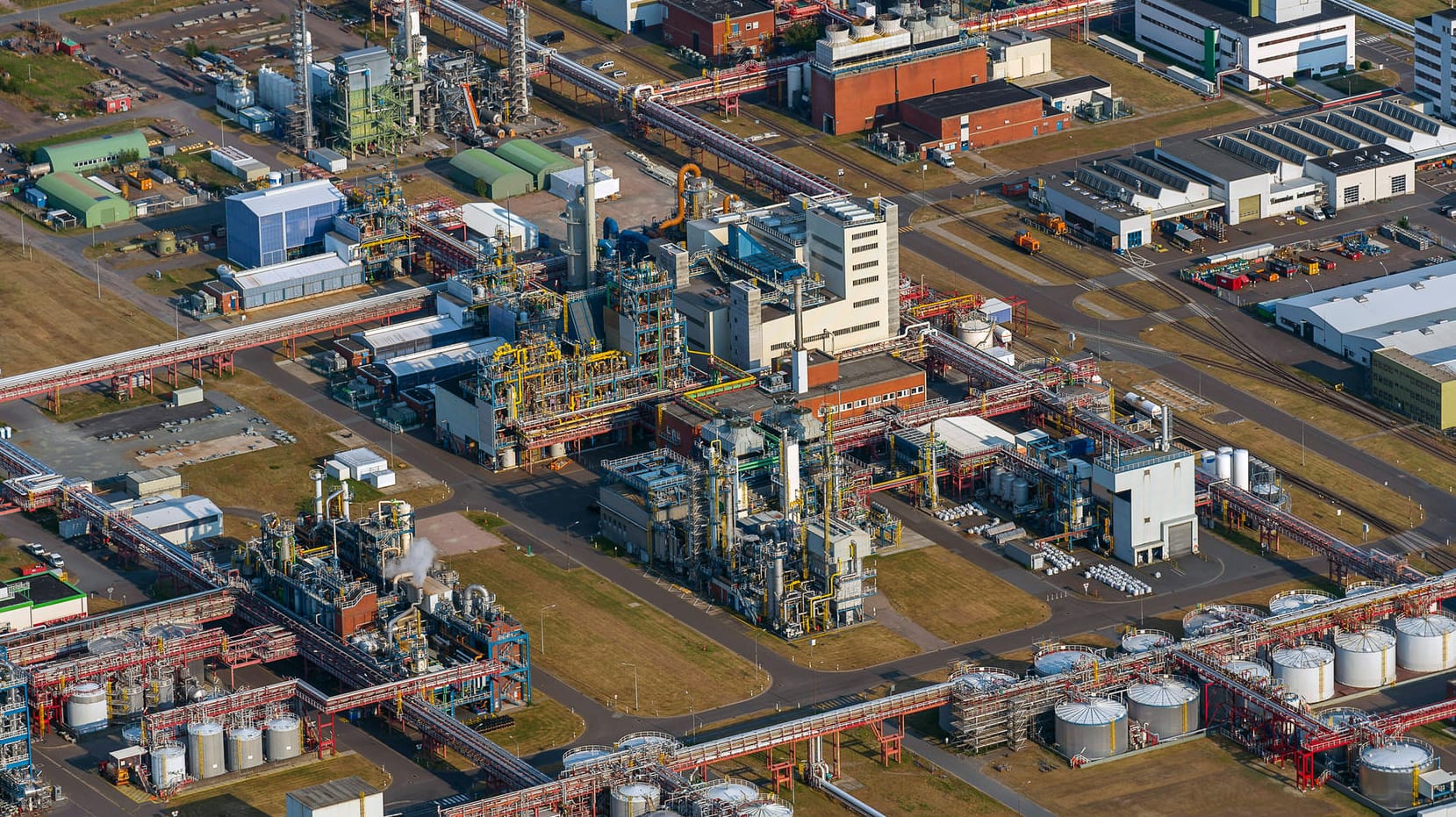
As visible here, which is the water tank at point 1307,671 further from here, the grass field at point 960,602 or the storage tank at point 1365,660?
the grass field at point 960,602

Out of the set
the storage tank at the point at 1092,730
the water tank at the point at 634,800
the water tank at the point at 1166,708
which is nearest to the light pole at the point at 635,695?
the water tank at the point at 634,800

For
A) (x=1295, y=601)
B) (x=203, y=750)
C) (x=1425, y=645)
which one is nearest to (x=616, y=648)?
(x=203, y=750)

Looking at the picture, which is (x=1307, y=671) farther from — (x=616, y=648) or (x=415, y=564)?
(x=415, y=564)

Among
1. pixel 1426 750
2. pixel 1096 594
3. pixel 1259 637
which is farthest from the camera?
pixel 1096 594

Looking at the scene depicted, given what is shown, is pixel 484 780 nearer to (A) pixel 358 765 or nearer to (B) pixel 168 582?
(A) pixel 358 765

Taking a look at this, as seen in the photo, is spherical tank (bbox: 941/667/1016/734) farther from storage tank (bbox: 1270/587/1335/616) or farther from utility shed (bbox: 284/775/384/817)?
utility shed (bbox: 284/775/384/817)

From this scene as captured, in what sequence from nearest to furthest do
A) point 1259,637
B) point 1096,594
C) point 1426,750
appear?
point 1426,750
point 1259,637
point 1096,594

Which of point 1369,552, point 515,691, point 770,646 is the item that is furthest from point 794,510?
point 1369,552
